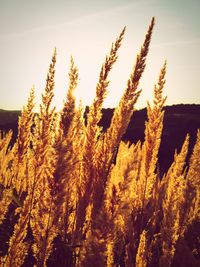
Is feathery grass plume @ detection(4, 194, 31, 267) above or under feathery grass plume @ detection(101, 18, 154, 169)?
under

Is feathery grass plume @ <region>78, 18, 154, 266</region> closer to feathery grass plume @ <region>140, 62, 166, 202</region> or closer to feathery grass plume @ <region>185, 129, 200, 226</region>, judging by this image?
feathery grass plume @ <region>140, 62, 166, 202</region>

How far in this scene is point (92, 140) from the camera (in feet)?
8.29

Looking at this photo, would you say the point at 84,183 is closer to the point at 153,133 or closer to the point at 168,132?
the point at 153,133

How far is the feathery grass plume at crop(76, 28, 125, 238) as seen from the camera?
93.3 inches

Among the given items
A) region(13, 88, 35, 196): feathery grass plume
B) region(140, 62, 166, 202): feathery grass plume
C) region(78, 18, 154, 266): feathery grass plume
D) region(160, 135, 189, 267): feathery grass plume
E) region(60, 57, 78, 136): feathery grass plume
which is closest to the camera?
region(60, 57, 78, 136): feathery grass plume

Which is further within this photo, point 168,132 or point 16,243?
point 168,132

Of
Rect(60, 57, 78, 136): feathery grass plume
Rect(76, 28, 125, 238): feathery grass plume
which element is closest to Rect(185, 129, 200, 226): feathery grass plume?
Rect(76, 28, 125, 238): feathery grass plume

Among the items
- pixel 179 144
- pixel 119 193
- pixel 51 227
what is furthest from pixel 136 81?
pixel 179 144

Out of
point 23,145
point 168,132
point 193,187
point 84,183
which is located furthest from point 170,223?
point 168,132

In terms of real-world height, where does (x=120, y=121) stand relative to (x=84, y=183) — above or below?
above

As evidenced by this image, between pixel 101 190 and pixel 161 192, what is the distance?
3.38m

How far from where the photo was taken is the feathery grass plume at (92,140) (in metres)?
2.37

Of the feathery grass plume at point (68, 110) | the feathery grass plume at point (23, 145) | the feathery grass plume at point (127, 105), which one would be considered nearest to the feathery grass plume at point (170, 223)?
the feathery grass plume at point (127, 105)

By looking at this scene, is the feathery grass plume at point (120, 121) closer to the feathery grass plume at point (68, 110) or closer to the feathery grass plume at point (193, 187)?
the feathery grass plume at point (68, 110)
